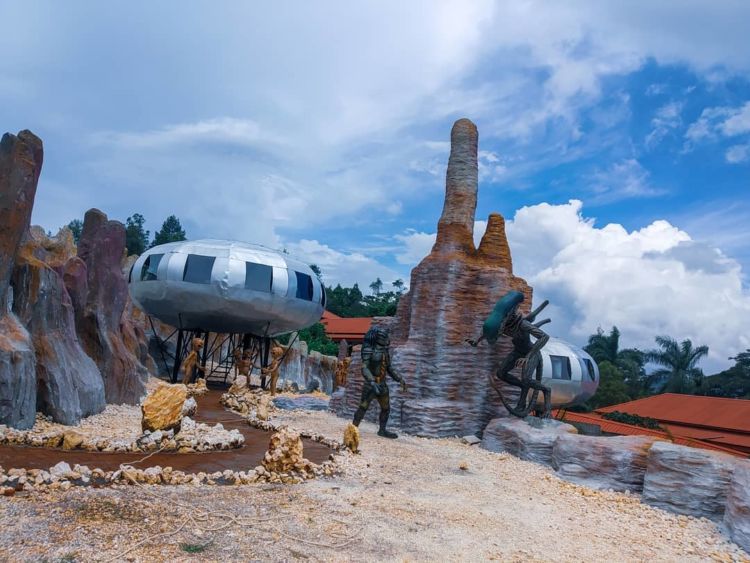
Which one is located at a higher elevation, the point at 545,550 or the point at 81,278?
the point at 81,278

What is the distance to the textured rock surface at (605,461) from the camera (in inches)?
285

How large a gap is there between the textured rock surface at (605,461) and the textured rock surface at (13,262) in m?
6.95

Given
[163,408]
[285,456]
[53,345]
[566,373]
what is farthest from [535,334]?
[566,373]

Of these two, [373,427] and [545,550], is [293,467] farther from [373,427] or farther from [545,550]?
[373,427]

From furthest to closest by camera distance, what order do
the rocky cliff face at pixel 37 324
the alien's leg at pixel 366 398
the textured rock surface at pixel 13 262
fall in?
the alien's leg at pixel 366 398 → the rocky cliff face at pixel 37 324 → the textured rock surface at pixel 13 262

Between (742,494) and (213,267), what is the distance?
52.5ft

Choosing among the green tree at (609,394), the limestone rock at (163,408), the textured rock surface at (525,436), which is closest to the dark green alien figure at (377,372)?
the textured rock surface at (525,436)

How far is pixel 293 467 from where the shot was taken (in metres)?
6.28

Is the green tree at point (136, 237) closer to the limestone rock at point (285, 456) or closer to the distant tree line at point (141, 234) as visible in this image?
the distant tree line at point (141, 234)

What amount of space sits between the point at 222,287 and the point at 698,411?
1968 cm

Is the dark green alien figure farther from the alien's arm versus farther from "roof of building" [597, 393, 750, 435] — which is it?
"roof of building" [597, 393, 750, 435]

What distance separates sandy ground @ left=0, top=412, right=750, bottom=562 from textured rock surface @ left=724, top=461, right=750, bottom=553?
0.39 feet

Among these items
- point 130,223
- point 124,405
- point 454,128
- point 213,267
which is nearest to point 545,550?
point 124,405

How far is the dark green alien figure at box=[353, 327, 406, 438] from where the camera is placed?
32.7 ft
